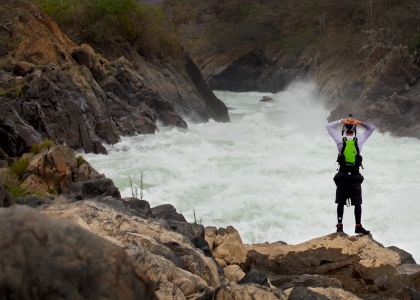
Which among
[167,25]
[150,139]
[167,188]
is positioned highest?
[167,25]

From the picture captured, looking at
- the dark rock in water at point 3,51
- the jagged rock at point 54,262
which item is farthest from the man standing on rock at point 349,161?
the dark rock in water at point 3,51

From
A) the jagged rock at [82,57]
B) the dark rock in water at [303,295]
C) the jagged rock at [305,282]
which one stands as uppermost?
the jagged rock at [82,57]

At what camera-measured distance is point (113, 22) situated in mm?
23859

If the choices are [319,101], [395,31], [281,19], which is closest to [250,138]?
[319,101]

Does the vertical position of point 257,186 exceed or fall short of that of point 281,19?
it falls short

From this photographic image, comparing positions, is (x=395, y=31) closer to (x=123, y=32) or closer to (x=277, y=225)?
(x=123, y=32)

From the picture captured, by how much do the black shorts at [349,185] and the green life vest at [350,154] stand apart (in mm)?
161

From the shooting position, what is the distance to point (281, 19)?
5597 centimetres

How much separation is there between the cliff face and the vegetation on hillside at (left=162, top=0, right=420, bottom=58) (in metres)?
14.5

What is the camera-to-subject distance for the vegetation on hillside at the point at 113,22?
22406 mm

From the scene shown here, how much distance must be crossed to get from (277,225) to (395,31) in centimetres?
2798

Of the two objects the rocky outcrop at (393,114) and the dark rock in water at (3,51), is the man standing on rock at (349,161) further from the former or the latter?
the rocky outcrop at (393,114)

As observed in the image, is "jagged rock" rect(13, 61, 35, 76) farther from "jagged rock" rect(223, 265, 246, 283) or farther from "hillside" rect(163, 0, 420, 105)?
"hillside" rect(163, 0, 420, 105)

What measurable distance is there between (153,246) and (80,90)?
1252cm
